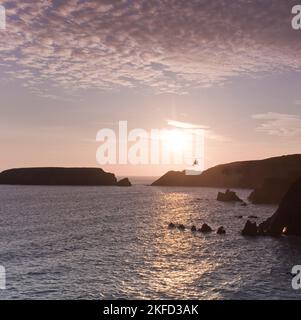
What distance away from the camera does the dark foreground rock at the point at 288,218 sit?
239 ft

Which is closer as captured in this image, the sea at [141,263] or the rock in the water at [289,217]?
the sea at [141,263]

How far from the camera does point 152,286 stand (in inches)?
1670

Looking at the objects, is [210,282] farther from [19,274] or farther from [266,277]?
[19,274]

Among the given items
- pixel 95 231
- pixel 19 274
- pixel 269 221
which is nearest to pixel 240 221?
pixel 269 221

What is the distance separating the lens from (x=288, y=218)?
243 ft

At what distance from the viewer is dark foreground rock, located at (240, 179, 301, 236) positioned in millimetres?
72875
